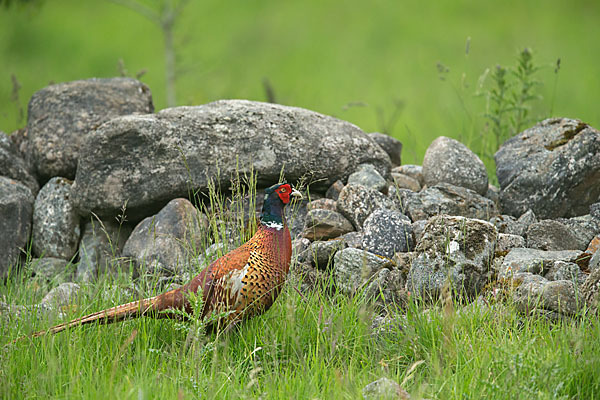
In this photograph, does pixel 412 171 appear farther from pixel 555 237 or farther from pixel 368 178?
pixel 555 237

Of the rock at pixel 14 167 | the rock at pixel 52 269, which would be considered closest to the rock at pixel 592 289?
the rock at pixel 52 269

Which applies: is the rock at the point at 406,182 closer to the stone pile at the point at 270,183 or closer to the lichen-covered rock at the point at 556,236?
the stone pile at the point at 270,183

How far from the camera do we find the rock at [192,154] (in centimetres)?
563

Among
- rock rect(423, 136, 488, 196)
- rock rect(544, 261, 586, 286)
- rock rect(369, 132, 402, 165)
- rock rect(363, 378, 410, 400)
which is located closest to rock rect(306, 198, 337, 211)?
rock rect(423, 136, 488, 196)

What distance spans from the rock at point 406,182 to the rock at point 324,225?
3.38 ft

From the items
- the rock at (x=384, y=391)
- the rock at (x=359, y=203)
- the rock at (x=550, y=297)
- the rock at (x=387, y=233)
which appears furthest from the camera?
the rock at (x=359, y=203)

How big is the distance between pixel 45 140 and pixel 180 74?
14.5 ft

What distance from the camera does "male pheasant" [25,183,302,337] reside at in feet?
12.3

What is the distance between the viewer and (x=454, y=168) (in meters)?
5.93

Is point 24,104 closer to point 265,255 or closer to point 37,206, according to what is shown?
point 37,206

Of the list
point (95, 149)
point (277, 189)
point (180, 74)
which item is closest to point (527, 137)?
point (277, 189)

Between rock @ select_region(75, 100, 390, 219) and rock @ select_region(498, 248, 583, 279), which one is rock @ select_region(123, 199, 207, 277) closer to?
rock @ select_region(75, 100, 390, 219)

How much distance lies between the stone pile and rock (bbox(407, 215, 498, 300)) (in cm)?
2

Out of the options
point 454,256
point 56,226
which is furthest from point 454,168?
point 56,226
